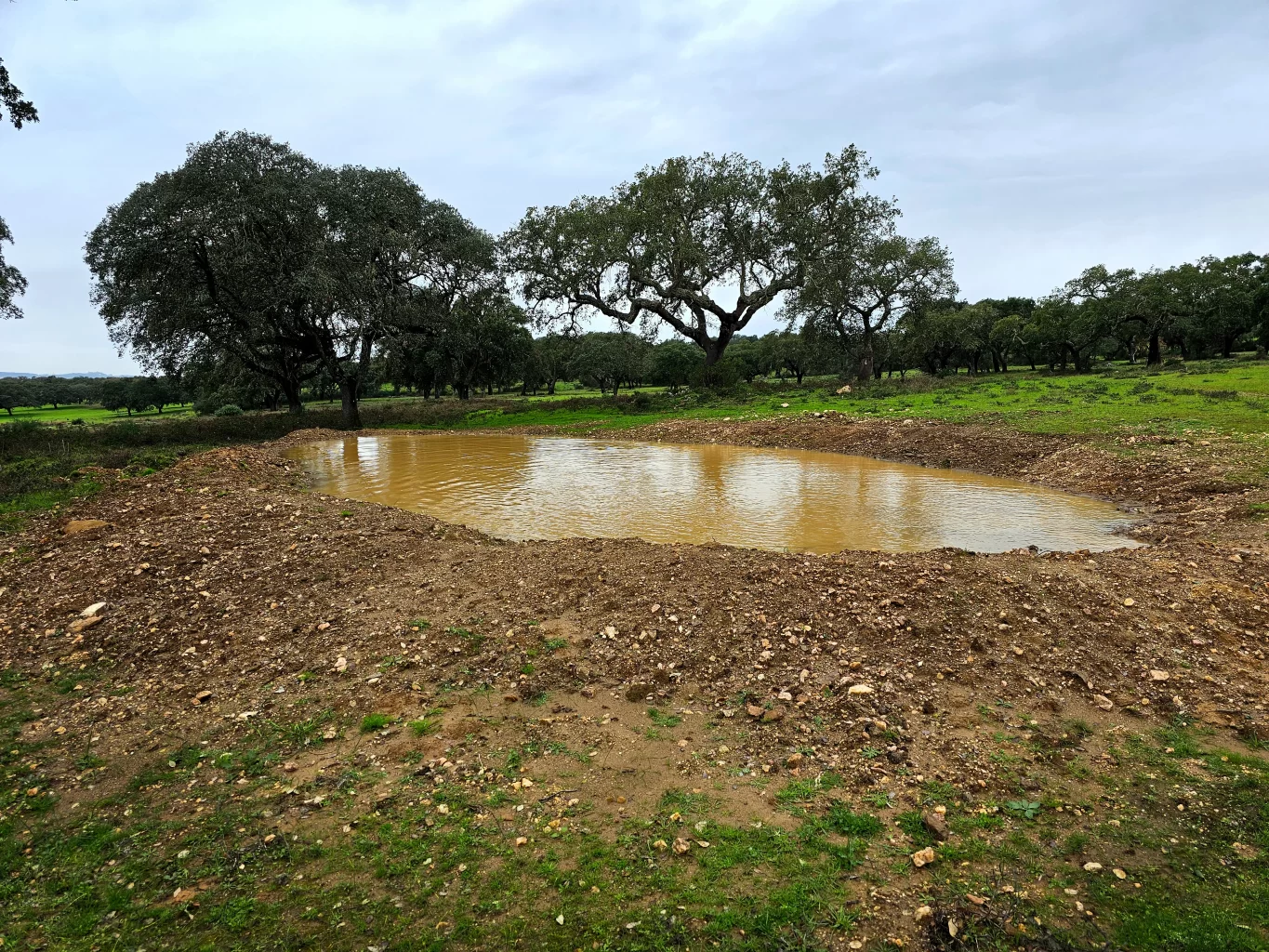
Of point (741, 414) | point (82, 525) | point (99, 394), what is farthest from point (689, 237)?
point (99, 394)

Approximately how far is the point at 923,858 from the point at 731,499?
10.5 metres

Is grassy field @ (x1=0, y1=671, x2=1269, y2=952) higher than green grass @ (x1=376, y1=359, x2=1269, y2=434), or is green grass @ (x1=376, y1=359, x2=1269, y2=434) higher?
green grass @ (x1=376, y1=359, x2=1269, y2=434)

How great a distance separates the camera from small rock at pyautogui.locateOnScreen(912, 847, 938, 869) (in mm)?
3287

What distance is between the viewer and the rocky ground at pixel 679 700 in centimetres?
343

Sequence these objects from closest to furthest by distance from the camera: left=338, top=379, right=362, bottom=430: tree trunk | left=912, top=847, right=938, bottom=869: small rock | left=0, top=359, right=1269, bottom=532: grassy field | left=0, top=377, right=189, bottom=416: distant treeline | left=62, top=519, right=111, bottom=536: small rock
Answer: left=912, top=847, right=938, bottom=869: small rock
left=62, top=519, right=111, bottom=536: small rock
left=0, top=359, right=1269, bottom=532: grassy field
left=338, top=379, right=362, bottom=430: tree trunk
left=0, top=377, right=189, bottom=416: distant treeline

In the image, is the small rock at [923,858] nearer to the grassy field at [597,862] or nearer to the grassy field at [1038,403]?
the grassy field at [597,862]

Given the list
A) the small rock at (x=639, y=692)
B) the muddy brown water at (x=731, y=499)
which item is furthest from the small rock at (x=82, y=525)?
the small rock at (x=639, y=692)

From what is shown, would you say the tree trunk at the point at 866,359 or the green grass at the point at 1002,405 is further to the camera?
the tree trunk at the point at 866,359

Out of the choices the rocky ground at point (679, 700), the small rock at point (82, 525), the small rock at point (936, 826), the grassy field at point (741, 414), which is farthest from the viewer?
the grassy field at point (741, 414)

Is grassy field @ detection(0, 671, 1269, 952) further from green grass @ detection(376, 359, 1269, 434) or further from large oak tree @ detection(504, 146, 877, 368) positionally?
large oak tree @ detection(504, 146, 877, 368)

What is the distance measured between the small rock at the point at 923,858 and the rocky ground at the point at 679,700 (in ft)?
0.07

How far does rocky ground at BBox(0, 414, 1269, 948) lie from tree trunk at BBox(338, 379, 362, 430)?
24.3 meters

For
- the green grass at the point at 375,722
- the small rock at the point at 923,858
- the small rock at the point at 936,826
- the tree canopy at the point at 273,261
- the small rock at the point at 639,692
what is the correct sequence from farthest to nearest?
the tree canopy at the point at 273,261
the small rock at the point at 639,692
the green grass at the point at 375,722
the small rock at the point at 936,826
the small rock at the point at 923,858

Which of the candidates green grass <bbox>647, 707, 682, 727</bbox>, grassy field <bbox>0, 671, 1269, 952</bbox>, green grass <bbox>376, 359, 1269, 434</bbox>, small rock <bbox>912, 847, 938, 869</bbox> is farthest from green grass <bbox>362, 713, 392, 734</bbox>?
green grass <bbox>376, 359, 1269, 434</bbox>
